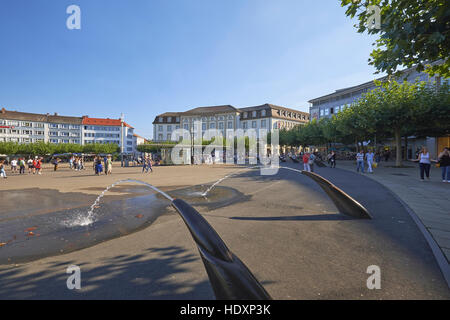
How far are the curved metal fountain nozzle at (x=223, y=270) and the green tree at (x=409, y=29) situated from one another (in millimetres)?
4843

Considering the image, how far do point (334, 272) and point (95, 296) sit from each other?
288cm

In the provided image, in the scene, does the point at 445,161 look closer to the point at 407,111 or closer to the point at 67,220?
the point at 407,111

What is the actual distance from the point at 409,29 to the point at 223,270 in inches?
196

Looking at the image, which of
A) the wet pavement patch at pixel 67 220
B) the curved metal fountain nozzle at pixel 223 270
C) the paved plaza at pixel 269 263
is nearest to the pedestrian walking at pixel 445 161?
the paved plaza at pixel 269 263

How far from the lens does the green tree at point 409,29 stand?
3.89m

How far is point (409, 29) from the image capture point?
3.79 m

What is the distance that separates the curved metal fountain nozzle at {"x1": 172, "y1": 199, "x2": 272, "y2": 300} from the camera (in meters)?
1.79

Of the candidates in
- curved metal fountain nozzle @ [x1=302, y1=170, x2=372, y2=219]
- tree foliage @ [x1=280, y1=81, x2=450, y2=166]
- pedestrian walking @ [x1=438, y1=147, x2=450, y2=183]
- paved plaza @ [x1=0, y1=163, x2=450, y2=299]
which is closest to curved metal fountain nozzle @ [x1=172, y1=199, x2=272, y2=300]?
paved plaza @ [x1=0, y1=163, x2=450, y2=299]

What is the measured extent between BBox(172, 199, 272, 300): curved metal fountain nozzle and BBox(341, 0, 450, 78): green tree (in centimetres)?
484

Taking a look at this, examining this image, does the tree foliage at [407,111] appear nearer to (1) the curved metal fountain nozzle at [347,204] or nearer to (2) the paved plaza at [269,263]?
(1) the curved metal fountain nozzle at [347,204]

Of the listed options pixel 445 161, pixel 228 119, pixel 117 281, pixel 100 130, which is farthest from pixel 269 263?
pixel 100 130

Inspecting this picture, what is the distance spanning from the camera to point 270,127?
69.9m

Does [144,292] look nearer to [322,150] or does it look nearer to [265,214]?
[265,214]

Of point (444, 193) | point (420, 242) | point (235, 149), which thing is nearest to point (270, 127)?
point (235, 149)
